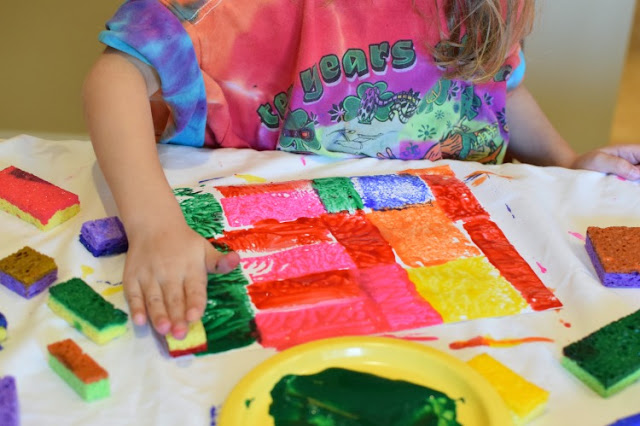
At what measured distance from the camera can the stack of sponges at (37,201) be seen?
776mm

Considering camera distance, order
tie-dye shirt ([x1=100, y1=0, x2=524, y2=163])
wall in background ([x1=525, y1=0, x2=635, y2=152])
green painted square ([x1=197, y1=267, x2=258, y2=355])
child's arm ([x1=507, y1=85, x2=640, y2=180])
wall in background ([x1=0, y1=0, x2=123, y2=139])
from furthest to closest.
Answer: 1. wall in background ([x1=0, y1=0, x2=123, y2=139])
2. wall in background ([x1=525, y1=0, x2=635, y2=152])
3. child's arm ([x1=507, y1=85, x2=640, y2=180])
4. tie-dye shirt ([x1=100, y1=0, x2=524, y2=163])
5. green painted square ([x1=197, y1=267, x2=258, y2=355])

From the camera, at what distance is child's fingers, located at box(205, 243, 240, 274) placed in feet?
2.24

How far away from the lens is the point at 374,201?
33.3 inches

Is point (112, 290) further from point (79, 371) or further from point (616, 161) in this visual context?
point (616, 161)

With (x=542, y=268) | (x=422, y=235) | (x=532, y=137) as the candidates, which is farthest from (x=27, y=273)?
(x=532, y=137)

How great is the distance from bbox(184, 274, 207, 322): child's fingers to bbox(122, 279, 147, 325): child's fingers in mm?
39

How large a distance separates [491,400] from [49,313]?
1.25 ft

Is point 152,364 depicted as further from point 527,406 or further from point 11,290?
point 527,406

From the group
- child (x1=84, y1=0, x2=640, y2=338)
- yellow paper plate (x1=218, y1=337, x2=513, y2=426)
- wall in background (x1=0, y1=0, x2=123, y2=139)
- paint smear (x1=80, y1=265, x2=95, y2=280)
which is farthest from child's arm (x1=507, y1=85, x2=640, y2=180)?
wall in background (x1=0, y1=0, x2=123, y2=139)

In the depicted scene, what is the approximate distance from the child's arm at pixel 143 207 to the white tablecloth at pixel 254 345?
0.08ft

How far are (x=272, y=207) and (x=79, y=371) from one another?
0.32m

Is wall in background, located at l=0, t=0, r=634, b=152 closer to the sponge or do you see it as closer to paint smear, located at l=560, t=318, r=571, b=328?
paint smear, located at l=560, t=318, r=571, b=328

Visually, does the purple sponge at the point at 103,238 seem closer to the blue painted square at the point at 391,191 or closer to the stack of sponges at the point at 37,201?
the stack of sponges at the point at 37,201

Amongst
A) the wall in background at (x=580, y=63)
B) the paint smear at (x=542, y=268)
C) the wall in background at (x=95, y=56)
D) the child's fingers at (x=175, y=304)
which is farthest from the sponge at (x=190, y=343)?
the wall in background at (x=580, y=63)
